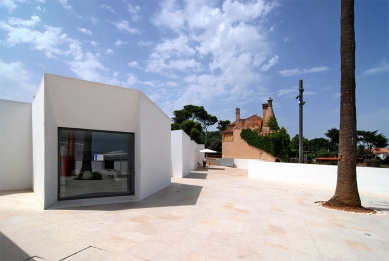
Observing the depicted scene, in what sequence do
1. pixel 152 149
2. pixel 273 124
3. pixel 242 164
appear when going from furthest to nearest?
pixel 273 124
pixel 242 164
pixel 152 149

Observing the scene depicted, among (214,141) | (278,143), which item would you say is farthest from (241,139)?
(214,141)

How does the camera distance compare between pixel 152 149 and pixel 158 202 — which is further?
pixel 152 149

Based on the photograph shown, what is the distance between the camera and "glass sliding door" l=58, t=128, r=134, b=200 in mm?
6879

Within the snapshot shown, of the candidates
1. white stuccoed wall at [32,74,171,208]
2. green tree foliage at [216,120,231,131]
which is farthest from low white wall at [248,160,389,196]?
Answer: green tree foliage at [216,120,231,131]

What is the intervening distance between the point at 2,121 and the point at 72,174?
14.9ft

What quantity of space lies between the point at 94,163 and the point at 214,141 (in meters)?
36.9

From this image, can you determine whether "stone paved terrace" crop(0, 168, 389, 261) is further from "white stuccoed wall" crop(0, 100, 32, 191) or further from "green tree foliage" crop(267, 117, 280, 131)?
"green tree foliage" crop(267, 117, 280, 131)

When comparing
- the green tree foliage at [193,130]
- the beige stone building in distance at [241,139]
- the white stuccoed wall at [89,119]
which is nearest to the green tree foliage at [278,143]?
the beige stone building in distance at [241,139]

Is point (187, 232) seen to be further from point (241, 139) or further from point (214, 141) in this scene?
point (214, 141)

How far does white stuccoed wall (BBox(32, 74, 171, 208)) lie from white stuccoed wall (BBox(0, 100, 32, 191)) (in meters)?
2.03

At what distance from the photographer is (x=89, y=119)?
281 inches

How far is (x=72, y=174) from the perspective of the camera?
23.4 feet

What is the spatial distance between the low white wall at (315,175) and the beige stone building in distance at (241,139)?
12590mm

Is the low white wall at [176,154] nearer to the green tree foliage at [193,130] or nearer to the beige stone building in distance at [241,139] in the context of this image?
the beige stone building in distance at [241,139]
